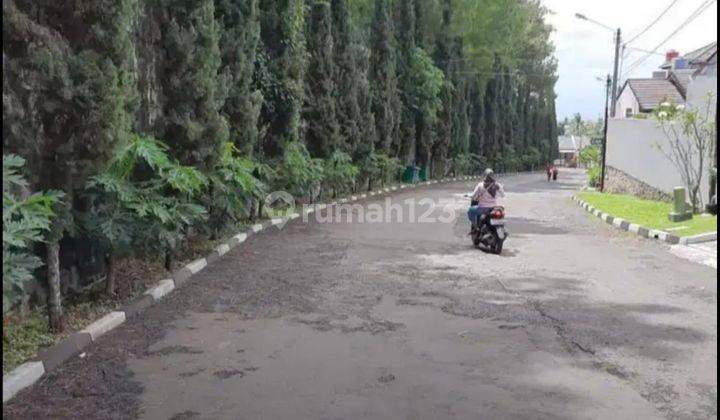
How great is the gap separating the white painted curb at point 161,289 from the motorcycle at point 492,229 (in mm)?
6061

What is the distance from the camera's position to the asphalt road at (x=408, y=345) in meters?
4.89

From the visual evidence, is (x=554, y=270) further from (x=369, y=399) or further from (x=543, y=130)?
(x=543, y=130)

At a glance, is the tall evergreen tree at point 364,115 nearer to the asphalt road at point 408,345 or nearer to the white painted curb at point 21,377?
the asphalt road at point 408,345

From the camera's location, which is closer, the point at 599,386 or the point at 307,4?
the point at 599,386

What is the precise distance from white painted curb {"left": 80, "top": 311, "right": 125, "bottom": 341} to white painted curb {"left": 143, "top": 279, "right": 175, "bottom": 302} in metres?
0.99

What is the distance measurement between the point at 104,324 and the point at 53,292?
2.15 feet

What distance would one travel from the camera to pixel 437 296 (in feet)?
28.4

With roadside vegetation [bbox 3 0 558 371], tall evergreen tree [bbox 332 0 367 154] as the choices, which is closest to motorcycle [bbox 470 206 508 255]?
roadside vegetation [bbox 3 0 558 371]

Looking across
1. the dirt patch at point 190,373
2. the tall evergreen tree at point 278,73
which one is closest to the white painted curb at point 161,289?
the dirt patch at point 190,373

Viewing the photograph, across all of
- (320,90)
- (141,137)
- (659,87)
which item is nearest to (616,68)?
(320,90)

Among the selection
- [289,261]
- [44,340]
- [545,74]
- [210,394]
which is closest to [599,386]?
[210,394]

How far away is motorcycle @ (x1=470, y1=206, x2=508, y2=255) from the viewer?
12.4 meters

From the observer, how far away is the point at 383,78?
105ft

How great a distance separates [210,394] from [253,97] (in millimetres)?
9707
